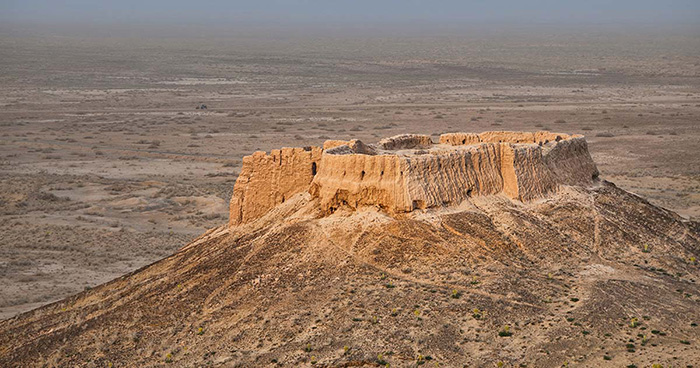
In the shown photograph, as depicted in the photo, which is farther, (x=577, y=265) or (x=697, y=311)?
(x=577, y=265)

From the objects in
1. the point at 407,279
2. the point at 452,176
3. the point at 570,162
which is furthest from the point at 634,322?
the point at 570,162

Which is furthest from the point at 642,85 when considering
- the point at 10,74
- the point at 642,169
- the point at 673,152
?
the point at 10,74

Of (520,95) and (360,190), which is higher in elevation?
(360,190)

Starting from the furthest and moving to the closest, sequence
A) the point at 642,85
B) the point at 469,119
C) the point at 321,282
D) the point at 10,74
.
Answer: the point at 10,74, the point at 642,85, the point at 469,119, the point at 321,282

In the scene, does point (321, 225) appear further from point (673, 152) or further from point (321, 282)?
point (673, 152)

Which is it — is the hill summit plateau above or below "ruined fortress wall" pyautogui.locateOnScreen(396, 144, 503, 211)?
below

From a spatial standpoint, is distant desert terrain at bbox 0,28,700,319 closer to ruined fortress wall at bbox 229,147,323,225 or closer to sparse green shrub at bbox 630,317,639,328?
ruined fortress wall at bbox 229,147,323,225

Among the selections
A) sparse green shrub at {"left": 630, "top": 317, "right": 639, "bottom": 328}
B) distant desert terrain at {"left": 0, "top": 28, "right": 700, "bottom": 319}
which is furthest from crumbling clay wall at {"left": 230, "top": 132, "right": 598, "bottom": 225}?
distant desert terrain at {"left": 0, "top": 28, "right": 700, "bottom": 319}

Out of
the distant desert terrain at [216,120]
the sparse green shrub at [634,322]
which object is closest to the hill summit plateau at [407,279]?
the sparse green shrub at [634,322]
